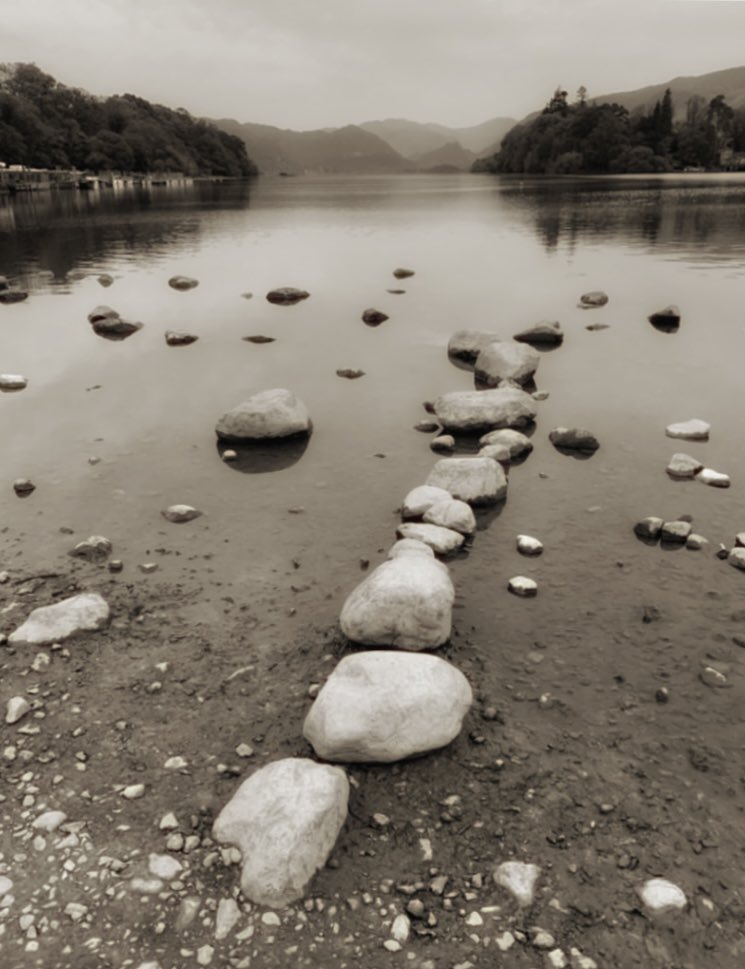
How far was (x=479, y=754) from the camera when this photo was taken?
6141 millimetres

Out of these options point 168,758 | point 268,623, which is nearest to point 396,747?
point 168,758

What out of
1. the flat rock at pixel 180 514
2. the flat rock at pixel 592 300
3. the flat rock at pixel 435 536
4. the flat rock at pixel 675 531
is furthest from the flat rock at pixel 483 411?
the flat rock at pixel 592 300

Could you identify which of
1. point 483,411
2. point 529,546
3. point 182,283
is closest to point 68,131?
point 182,283

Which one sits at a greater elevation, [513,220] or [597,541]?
[513,220]

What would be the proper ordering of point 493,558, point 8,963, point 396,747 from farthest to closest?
point 493,558 < point 396,747 < point 8,963

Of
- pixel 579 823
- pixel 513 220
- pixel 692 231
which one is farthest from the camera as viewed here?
pixel 513 220

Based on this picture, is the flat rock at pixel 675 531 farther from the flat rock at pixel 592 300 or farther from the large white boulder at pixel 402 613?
the flat rock at pixel 592 300

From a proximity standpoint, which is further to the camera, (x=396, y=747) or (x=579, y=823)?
(x=396, y=747)

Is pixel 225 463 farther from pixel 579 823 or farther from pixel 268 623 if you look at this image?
pixel 579 823

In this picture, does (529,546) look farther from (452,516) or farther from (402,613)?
(402,613)

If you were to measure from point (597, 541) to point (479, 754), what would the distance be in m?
4.37

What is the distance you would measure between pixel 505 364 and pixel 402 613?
10715 millimetres

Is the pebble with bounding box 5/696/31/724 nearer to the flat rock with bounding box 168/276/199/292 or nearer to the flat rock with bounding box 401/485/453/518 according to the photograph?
the flat rock with bounding box 401/485/453/518

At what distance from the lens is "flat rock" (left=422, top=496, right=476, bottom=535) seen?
9.75 meters
